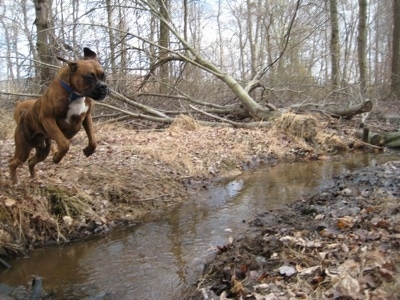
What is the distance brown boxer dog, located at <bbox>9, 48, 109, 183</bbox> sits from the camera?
471 centimetres

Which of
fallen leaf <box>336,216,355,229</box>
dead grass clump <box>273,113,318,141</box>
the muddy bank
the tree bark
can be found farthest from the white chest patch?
the tree bark

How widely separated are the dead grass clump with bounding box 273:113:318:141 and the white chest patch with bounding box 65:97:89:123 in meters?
7.18

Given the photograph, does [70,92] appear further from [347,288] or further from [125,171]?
[347,288]

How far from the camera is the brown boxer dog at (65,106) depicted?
15.4 feet

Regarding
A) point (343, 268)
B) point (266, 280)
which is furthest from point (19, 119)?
point (343, 268)

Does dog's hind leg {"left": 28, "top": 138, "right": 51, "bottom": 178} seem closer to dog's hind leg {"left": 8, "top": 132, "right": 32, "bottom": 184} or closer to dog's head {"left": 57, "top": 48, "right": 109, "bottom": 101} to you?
dog's hind leg {"left": 8, "top": 132, "right": 32, "bottom": 184}

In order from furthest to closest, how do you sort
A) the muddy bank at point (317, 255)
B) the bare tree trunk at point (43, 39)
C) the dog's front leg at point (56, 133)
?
the bare tree trunk at point (43, 39) → the dog's front leg at point (56, 133) → the muddy bank at point (317, 255)

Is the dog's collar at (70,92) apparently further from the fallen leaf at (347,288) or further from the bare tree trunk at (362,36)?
the bare tree trunk at (362,36)

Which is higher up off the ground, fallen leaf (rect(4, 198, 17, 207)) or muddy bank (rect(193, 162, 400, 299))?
fallen leaf (rect(4, 198, 17, 207))

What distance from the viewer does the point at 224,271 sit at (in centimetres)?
375

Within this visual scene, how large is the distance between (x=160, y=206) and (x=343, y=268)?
420cm

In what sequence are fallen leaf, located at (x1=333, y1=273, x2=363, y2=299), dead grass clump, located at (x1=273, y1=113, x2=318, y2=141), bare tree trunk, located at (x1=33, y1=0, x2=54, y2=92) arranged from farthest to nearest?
1. bare tree trunk, located at (x1=33, y1=0, x2=54, y2=92)
2. dead grass clump, located at (x1=273, y1=113, x2=318, y2=141)
3. fallen leaf, located at (x1=333, y1=273, x2=363, y2=299)

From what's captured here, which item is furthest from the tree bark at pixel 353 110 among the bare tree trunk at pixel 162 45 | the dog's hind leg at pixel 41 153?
the dog's hind leg at pixel 41 153

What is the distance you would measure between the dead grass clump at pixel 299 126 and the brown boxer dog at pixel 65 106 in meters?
6.97
